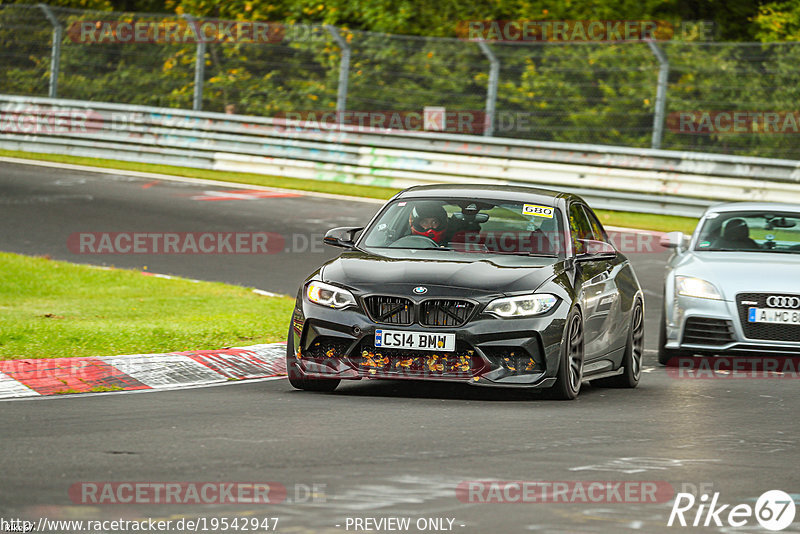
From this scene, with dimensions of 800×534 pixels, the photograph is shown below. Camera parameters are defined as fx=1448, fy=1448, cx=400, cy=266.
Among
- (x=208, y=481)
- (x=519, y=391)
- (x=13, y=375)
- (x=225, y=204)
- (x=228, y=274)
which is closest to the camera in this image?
(x=208, y=481)

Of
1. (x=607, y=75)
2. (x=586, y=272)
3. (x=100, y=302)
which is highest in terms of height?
(x=607, y=75)

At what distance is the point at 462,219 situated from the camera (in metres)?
10.4

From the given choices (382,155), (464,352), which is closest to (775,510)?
(464,352)

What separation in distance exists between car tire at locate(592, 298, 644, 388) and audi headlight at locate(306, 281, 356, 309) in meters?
2.61

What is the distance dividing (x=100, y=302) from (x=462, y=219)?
16.4 ft

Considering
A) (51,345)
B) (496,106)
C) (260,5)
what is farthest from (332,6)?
(51,345)

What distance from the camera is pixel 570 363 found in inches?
375

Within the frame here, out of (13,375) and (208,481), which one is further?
(13,375)

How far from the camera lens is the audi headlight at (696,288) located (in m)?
12.4

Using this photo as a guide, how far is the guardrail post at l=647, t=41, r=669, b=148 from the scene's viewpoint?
78.8ft

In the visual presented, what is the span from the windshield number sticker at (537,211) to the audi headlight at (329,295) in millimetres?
1781

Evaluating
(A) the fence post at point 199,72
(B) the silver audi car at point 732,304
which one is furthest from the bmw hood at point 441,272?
(A) the fence post at point 199,72

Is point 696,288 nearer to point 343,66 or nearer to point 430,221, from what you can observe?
point 430,221

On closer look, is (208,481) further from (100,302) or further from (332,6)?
(332,6)
